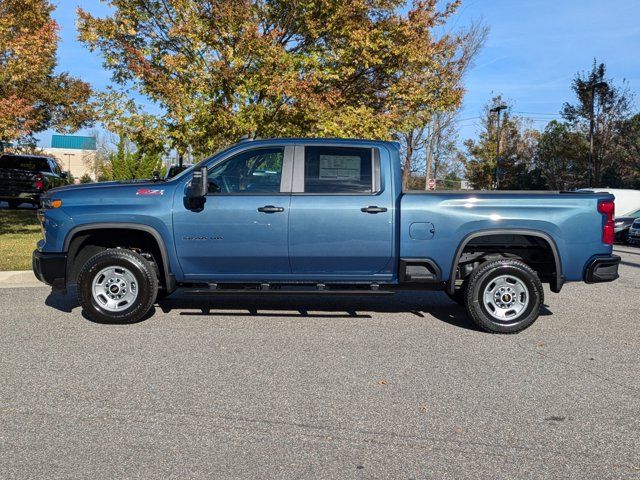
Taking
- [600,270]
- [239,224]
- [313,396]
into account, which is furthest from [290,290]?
[600,270]

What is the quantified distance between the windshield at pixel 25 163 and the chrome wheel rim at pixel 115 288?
16.2 meters

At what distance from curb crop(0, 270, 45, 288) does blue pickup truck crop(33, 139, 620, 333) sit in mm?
2634

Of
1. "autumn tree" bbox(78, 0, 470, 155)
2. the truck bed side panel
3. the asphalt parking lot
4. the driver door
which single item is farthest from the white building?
the truck bed side panel

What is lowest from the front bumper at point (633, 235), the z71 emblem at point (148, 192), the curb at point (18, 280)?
the curb at point (18, 280)

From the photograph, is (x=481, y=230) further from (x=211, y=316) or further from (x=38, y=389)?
(x=38, y=389)

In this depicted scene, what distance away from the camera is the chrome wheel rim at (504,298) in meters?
6.25

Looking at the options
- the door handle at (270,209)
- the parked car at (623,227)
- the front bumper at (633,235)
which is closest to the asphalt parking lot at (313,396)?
the door handle at (270,209)

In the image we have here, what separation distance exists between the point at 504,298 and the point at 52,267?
487cm

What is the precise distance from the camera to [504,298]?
629 centimetres

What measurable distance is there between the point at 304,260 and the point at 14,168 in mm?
17938

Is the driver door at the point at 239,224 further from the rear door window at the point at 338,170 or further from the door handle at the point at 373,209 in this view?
the door handle at the point at 373,209

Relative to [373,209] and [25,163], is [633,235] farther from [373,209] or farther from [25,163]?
[25,163]

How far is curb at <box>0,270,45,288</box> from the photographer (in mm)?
8572

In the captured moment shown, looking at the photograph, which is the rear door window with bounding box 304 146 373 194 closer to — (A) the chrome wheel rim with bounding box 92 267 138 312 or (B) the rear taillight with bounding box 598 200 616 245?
(A) the chrome wheel rim with bounding box 92 267 138 312
